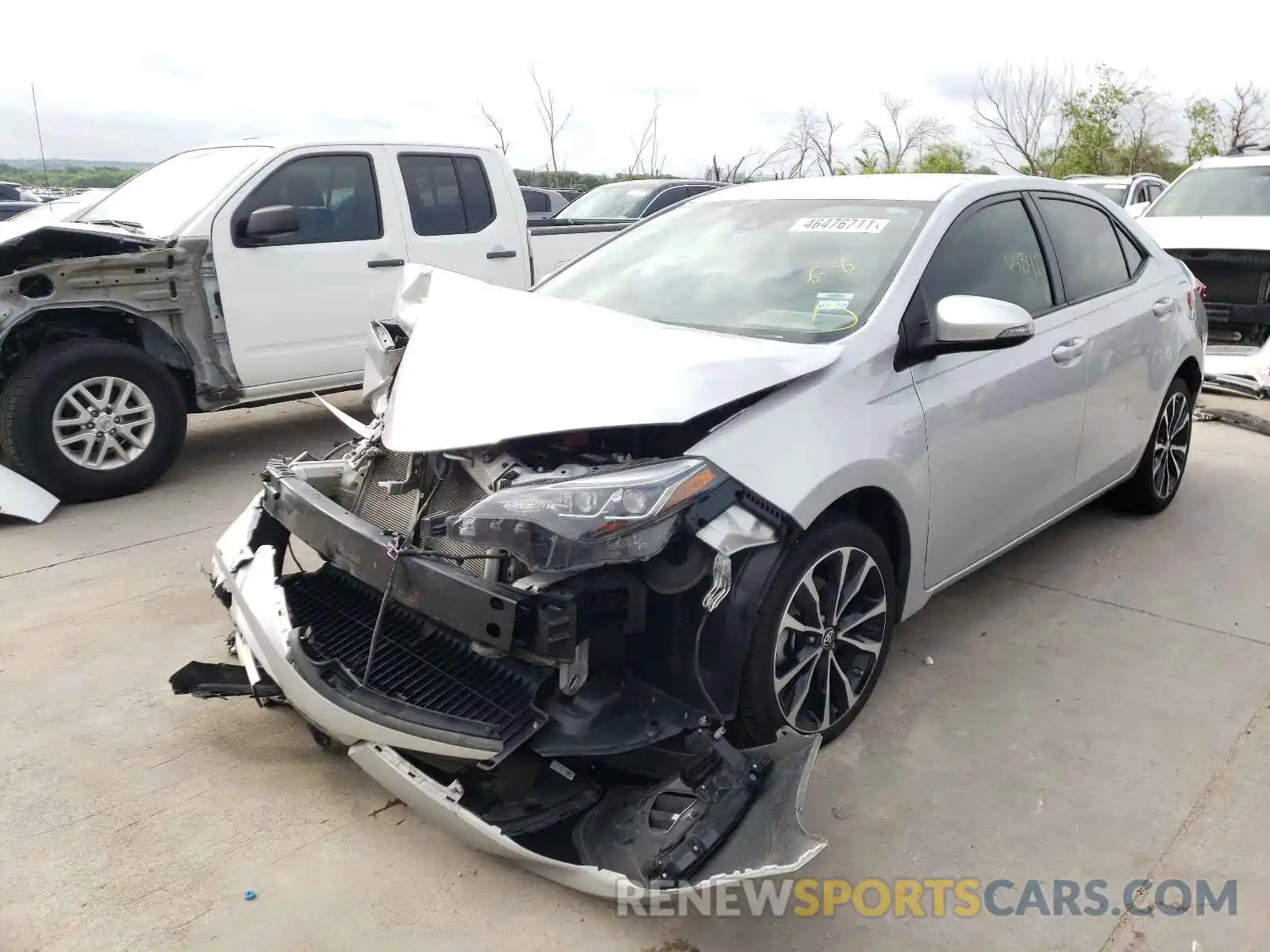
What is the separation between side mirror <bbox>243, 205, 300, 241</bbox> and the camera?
18.5 ft

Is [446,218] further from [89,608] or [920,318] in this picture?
[920,318]

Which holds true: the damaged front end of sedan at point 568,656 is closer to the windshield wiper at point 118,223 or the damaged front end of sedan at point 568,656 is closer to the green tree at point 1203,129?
the windshield wiper at point 118,223

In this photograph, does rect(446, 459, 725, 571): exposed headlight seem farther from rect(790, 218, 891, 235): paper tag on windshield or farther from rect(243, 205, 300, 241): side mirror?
rect(243, 205, 300, 241): side mirror

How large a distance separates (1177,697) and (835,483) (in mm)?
1651

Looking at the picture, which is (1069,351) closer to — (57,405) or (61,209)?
(57,405)

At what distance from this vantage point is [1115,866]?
257cm

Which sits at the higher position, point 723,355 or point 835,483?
point 723,355

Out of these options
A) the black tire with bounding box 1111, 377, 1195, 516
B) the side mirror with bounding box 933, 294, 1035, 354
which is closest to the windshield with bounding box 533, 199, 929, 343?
the side mirror with bounding box 933, 294, 1035, 354

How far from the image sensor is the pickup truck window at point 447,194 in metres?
6.76

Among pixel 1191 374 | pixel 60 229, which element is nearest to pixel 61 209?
pixel 60 229

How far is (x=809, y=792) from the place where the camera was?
2.86 m

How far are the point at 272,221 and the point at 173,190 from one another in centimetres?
117

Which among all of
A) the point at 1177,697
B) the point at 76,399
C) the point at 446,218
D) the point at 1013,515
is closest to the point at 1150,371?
the point at 1013,515

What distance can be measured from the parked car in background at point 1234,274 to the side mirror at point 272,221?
6.82m
